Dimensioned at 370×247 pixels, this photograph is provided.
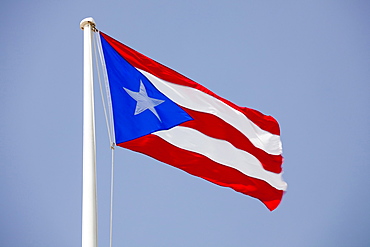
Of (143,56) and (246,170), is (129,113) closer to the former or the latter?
(143,56)

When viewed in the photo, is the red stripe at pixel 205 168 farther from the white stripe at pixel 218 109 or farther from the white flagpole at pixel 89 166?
the white flagpole at pixel 89 166

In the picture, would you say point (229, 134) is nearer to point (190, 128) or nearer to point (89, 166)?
point (190, 128)

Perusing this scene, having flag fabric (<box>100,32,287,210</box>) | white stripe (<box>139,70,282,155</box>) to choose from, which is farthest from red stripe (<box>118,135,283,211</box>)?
white stripe (<box>139,70,282,155</box>)

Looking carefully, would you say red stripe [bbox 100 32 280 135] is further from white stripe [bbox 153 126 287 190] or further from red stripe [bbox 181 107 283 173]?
white stripe [bbox 153 126 287 190]

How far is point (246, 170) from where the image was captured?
38.8 ft

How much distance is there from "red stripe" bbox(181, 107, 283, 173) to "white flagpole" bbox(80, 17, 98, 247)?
10.2 ft

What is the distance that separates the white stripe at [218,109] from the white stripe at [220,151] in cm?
47

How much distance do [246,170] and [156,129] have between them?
301 centimetres

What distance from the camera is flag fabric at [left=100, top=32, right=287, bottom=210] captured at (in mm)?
9211

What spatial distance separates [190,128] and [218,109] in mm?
1049

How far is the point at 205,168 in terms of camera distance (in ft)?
36.1

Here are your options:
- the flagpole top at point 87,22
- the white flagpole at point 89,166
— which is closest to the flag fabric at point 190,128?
the flagpole top at point 87,22

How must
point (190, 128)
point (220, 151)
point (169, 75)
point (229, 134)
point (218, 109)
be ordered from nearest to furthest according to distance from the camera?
point (169, 75) < point (190, 128) < point (220, 151) < point (218, 109) < point (229, 134)

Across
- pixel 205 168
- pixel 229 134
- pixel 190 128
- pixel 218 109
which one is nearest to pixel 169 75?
pixel 190 128
